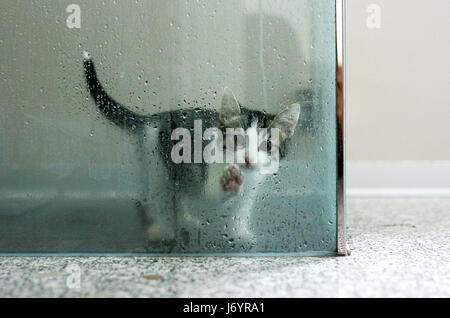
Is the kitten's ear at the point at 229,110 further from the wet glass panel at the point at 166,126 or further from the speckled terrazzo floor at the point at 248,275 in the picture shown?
the speckled terrazzo floor at the point at 248,275

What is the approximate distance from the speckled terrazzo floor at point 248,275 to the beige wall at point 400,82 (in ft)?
3.31

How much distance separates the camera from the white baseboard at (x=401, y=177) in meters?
2.10

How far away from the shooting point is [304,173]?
1.02 meters

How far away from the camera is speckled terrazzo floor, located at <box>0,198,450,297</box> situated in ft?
2.59

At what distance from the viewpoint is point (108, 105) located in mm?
1012

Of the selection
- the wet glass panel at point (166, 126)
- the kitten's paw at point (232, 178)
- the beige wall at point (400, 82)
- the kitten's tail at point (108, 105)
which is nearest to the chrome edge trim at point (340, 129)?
the wet glass panel at point (166, 126)

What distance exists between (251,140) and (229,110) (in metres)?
0.09

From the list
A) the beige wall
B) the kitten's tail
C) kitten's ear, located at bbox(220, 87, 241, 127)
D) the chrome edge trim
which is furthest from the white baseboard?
the kitten's tail

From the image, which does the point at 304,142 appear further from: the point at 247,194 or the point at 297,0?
the point at 297,0

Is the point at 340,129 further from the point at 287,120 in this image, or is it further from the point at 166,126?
the point at 166,126

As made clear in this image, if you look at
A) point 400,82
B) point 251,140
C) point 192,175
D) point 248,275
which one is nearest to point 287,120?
point 251,140

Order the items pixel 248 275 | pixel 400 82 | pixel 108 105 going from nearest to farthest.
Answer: pixel 248 275, pixel 108 105, pixel 400 82

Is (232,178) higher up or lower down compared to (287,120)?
lower down

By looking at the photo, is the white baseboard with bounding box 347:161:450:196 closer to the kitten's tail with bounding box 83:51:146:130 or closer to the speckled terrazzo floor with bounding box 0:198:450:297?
the speckled terrazzo floor with bounding box 0:198:450:297
